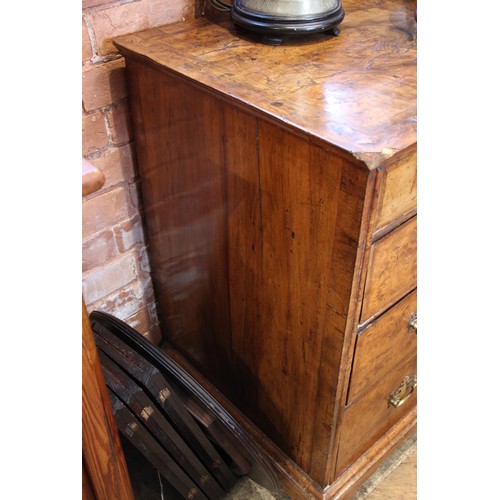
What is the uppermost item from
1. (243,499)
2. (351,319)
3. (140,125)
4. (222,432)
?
(140,125)

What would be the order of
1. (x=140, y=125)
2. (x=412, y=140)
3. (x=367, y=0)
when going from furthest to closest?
(x=367, y=0), (x=140, y=125), (x=412, y=140)

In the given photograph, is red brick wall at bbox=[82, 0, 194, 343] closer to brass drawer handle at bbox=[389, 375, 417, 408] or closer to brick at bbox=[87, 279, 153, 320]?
brick at bbox=[87, 279, 153, 320]

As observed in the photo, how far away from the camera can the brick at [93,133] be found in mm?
1040

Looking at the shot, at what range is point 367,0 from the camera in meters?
1.19

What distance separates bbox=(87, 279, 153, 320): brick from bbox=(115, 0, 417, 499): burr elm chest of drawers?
90 mm

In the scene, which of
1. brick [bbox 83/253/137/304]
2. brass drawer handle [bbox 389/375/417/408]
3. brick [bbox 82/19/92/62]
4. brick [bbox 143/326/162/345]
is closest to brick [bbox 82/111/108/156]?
brick [bbox 82/19/92/62]

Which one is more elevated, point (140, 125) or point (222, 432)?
point (140, 125)

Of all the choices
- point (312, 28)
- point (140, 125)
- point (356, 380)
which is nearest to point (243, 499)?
point (356, 380)

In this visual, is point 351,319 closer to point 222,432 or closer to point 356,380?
point 356,380

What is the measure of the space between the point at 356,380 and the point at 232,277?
0.98 ft

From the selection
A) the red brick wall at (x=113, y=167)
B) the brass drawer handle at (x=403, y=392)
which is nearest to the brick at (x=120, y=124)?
the red brick wall at (x=113, y=167)

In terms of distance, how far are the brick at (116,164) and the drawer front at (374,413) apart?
65 centimetres

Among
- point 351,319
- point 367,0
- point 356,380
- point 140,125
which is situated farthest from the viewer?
point 367,0

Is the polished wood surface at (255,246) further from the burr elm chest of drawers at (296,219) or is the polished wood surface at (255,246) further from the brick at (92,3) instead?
the brick at (92,3)
